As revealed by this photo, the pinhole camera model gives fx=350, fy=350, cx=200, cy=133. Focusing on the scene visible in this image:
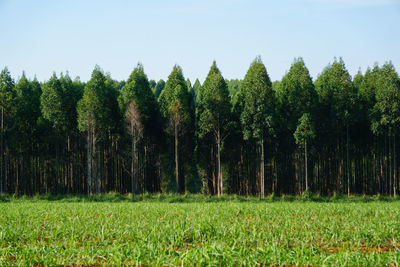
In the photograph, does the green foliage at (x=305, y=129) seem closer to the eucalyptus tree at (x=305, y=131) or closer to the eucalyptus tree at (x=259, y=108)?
the eucalyptus tree at (x=305, y=131)

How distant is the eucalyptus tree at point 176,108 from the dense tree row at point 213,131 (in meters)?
0.10

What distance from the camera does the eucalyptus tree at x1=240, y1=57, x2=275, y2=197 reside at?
1206 inches

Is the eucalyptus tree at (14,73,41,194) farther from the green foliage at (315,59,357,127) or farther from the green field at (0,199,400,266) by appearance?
the green foliage at (315,59,357,127)

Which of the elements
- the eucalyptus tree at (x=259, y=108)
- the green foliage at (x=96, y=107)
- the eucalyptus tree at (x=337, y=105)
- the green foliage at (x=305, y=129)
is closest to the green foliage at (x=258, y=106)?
the eucalyptus tree at (x=259, y=108)

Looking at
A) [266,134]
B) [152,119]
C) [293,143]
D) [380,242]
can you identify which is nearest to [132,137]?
[152,119]

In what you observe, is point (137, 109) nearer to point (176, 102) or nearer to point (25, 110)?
point (176, 102)

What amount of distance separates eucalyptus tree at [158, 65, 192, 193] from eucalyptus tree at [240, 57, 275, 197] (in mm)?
5929

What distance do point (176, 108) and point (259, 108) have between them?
7809 mm

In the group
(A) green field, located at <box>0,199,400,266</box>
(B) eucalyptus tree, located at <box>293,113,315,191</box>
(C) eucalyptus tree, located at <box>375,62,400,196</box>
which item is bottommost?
(A) green field, located at <box>0,199,400,266</box>

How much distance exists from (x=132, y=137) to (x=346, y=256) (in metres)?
26.9

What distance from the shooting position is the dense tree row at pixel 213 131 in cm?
3147

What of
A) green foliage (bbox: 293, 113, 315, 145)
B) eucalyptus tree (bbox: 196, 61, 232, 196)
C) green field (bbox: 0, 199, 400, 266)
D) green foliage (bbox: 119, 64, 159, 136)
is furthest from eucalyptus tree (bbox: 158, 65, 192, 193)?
green field (bbox: 0, 199, 400, 266)

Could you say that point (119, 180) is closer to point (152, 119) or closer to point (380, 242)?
point (152, 119)

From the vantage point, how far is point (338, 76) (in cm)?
3278
